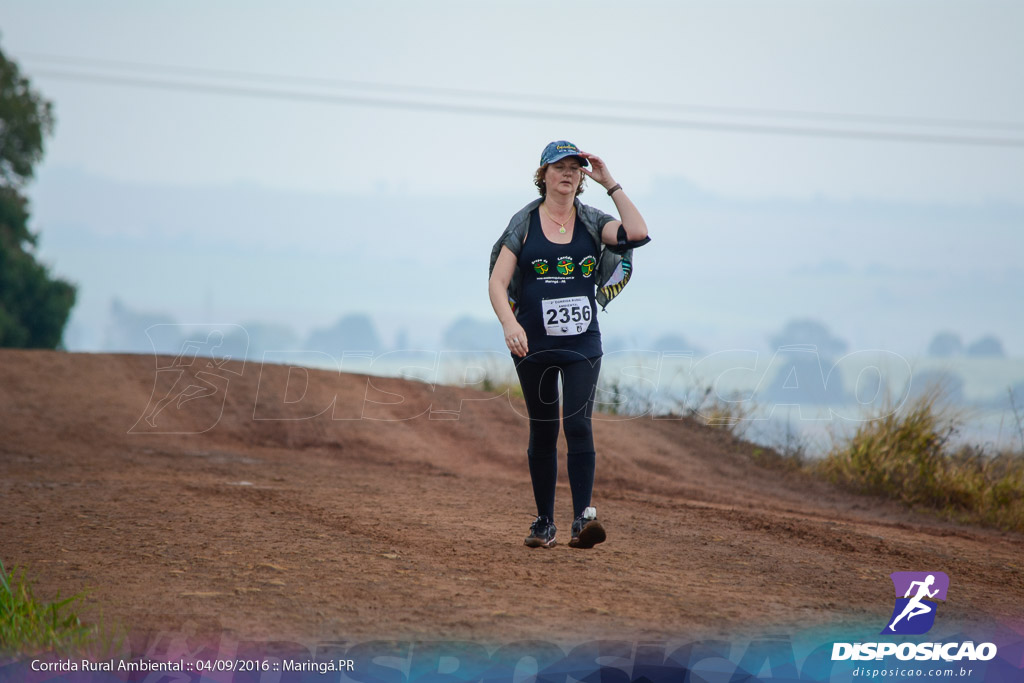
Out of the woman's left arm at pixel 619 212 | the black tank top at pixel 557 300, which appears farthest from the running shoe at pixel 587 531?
the woman's left arm at pixel 619 212

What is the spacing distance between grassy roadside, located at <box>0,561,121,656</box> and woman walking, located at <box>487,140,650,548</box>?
8.45ft

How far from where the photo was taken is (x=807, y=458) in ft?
41.4

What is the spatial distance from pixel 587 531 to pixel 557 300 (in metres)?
1.31

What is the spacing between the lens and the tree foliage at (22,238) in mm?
27500

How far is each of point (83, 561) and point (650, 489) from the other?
6497 millimetres

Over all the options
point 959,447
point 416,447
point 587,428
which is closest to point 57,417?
point 416,447

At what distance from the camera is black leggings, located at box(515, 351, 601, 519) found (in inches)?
229

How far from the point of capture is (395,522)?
7.18m

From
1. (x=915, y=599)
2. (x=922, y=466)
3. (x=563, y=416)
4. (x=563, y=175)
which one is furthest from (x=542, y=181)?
(x=922, y=466)

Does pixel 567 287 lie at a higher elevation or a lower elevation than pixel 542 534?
higher

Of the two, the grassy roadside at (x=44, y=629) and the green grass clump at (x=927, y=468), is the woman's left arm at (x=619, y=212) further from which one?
the green grass clump at (x=927, y=468)

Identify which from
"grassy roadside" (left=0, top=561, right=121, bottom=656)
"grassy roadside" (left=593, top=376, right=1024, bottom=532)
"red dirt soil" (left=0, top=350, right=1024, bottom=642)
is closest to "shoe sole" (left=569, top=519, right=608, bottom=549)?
"red dirt soil" (left=0, top=350, right=1024, bottom=642)

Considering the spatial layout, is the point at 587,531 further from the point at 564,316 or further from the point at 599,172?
the point at 599,172

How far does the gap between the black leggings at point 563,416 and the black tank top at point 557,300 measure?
66mm
